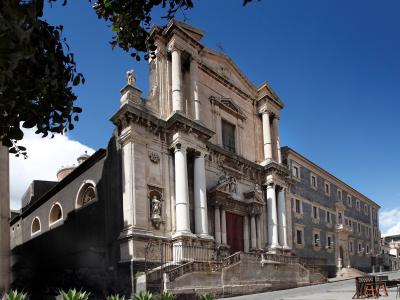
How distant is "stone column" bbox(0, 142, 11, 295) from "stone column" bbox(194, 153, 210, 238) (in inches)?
378

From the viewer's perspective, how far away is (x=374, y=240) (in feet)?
178

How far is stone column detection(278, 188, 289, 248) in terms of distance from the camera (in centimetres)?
2933

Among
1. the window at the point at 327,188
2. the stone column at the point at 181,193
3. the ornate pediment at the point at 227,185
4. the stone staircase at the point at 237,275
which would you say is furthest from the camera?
the window at the point at 327,188

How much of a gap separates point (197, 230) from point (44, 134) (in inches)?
658

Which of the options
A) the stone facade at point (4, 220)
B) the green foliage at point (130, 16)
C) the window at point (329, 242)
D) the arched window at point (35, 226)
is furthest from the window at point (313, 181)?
the green foliage at point (130, 16)

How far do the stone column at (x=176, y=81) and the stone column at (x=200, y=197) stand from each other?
112 inches

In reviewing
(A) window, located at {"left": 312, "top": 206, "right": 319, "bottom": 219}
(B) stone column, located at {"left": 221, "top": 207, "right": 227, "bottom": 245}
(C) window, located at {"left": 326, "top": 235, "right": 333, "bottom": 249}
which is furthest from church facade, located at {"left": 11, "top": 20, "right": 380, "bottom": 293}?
(C) window, located at {"left": 326, "top": 235, "right": 333, "bottom": 249}

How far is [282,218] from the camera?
2981 centimetres

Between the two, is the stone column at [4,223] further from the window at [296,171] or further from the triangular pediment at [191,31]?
the window at [296,171]

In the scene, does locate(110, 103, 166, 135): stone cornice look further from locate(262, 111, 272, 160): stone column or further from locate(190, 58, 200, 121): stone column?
locate(262, 111, 272, 160): stone column

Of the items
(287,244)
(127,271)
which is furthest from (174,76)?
(287,244)

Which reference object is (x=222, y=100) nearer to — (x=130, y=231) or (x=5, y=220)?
(x=130, y=231)

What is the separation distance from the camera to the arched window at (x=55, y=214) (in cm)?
2905

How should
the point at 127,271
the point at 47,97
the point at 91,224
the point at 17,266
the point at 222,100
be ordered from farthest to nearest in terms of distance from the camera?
the point at 17,266
the point at 222,100
the point at 91,224
the point at 127,271
the point at 47,97
